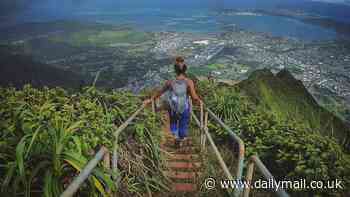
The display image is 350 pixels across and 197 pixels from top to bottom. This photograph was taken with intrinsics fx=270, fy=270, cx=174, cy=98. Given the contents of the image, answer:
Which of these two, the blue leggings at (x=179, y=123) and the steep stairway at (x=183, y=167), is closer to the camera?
the steep stairway at (x=183, y=167)

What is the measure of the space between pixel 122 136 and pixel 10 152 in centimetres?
145

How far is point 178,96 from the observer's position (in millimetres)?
4324

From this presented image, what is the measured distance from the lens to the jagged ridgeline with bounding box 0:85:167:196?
76.6 inches

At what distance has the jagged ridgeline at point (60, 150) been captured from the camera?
195 cm

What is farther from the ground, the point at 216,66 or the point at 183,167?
the point at 183,167

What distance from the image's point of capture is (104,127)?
291cm

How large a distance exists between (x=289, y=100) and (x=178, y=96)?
20.9 ft

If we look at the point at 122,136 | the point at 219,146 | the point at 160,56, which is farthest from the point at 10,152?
the point at 160,56

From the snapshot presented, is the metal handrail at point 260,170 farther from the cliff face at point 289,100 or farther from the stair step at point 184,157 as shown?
the cliff face at point 289,100

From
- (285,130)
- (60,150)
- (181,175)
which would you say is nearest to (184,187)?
(181,175)

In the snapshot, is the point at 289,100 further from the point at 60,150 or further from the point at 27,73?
the point at 27,73

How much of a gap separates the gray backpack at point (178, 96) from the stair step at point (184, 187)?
1285 millimetres

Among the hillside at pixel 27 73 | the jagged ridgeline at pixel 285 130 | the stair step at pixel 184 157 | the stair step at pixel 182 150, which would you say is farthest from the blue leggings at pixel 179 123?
the hillside at pixel 27 73

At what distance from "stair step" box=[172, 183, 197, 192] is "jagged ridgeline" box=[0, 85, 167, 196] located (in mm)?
162
